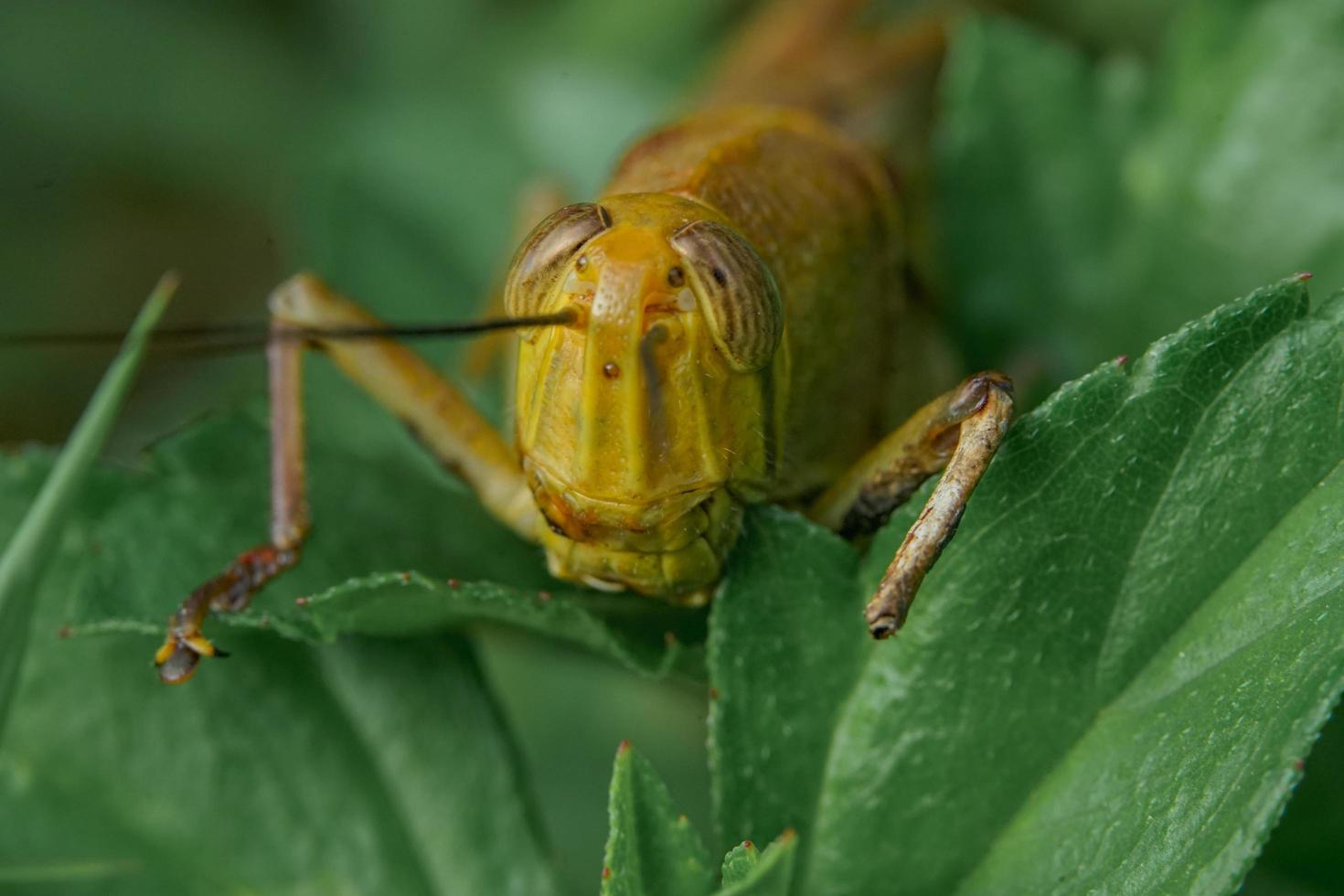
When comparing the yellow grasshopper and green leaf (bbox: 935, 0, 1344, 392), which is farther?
green leaf (bbox: 935, 0, 1344, 392)

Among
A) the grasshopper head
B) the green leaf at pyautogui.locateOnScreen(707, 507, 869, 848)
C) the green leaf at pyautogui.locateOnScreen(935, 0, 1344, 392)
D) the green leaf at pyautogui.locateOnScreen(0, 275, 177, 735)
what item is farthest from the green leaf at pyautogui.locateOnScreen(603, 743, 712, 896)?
the green leaf at pyautogui.locateOnScreen(935, 0, 1344, 392)

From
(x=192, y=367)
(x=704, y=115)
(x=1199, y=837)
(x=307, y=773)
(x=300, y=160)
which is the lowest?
(x=1199, y=837)

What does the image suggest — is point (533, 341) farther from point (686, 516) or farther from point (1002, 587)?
point (1002, 587)

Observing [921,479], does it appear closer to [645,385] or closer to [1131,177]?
[645,385]

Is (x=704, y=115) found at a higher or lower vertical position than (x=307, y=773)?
higher

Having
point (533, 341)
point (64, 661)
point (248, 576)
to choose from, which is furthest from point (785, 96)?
point (64, 661)

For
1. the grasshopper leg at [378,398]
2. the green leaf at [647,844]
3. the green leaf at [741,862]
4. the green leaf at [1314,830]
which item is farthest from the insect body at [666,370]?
the green leaf at [1314,830]

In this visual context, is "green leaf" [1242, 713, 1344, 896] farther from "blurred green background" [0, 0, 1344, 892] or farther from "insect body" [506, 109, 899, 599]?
"insect body" [506, 109, 899, 599]
